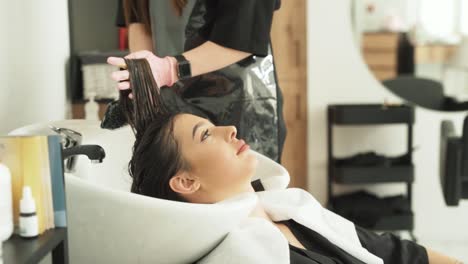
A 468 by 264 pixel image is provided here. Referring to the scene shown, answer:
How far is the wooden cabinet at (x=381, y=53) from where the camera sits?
410 centimetres

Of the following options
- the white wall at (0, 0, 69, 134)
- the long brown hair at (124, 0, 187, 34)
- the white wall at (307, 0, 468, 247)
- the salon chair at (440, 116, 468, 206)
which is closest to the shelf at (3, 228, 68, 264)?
the white wall at (0, 0, 69, 134)

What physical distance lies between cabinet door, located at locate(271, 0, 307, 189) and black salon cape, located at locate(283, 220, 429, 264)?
2317 millimetres

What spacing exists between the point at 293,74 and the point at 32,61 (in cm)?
228

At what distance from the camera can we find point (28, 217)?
0.87 metres

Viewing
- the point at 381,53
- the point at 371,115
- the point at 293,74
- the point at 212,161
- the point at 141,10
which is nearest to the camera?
the point at 212,161

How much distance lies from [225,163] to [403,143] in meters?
2.75

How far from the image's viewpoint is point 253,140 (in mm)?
1807

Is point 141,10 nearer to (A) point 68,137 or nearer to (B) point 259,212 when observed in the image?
(A) point 68,137

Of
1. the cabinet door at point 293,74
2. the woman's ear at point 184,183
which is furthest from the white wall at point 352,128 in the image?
the woman's ear at point 184,183

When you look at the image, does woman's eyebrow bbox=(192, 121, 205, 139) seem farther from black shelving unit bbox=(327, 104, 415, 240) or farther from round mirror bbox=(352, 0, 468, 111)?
round mirror bbox=(352, 0, 468, 111)

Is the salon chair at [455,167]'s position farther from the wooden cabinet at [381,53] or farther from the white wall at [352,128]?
the wooden cabinet at [381,53]

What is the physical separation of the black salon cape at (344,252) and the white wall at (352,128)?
7.71ft

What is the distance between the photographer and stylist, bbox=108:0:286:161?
1.60m

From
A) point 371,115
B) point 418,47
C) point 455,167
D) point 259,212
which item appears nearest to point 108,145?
point 259,212
